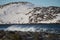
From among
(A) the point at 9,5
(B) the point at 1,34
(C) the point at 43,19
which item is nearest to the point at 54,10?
(C) the point at 43,19

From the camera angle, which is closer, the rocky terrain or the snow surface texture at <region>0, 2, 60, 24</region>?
the rocky terrain

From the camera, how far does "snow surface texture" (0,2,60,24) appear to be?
60.5 feet

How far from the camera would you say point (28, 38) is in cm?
579

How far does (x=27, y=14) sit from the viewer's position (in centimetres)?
2061

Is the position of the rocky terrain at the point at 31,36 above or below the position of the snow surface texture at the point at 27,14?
above

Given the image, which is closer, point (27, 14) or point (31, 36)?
point (31, 36)

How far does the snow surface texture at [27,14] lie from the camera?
18453 mm

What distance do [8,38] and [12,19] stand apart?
1354 centimetres

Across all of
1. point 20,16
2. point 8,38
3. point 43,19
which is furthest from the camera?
point 20,16

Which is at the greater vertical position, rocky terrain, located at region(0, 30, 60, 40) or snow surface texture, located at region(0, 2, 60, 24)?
rocky terrain, located at region(0, 30, 60, 40)

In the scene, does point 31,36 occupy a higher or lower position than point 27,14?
higher

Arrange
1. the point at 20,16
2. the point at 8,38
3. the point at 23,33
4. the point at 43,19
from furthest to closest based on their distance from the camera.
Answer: the point at 20,16
the point at 43,19
the point at 23,33
the point at 8,38

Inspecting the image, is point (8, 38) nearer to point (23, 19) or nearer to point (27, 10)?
point (23, 19)

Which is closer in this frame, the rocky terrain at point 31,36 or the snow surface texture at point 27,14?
the rocky terrain at point 31,36
